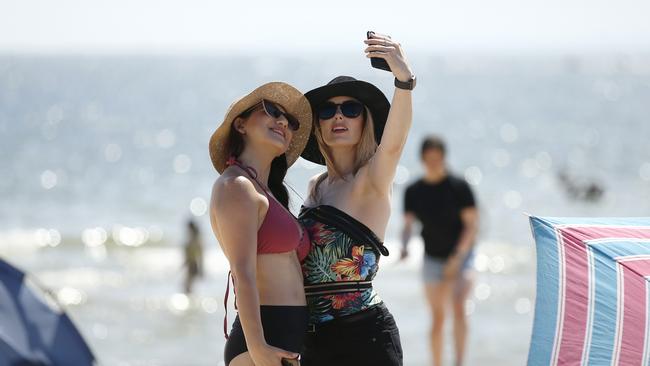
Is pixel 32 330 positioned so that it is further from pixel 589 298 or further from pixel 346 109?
pixel 589 298

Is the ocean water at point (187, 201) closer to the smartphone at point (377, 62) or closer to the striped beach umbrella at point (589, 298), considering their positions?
the smartphone at point (377, 62)

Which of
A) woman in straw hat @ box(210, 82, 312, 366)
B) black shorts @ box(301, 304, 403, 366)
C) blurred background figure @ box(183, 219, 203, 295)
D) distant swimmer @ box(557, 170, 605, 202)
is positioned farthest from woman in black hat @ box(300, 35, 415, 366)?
distant swimmer @ box(557, 170, 605, 202)

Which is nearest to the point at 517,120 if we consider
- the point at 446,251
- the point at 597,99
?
the point at 597,99

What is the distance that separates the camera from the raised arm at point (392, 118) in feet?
11.8

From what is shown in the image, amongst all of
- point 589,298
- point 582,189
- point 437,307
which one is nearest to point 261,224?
point 589,298

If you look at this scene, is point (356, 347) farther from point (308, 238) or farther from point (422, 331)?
point (422, 331)

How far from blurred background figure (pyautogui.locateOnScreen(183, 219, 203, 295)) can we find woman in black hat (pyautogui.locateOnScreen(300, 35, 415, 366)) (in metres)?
9.71

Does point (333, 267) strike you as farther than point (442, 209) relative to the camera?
No

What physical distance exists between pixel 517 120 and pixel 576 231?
185ft

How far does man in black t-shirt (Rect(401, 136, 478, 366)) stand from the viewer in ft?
25.3

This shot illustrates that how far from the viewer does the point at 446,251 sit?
25.7ft

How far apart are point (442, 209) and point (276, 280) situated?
4500mm

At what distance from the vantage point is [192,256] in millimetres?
14055

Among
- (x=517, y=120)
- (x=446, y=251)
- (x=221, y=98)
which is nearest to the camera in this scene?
(x=446, y=251)
